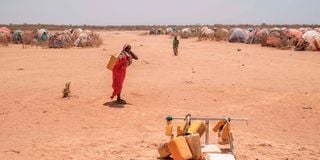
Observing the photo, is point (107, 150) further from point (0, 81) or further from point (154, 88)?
point (0, 81)

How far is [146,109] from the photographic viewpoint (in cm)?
1033

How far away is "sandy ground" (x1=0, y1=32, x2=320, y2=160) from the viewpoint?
7.38m

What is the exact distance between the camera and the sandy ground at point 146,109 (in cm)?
738

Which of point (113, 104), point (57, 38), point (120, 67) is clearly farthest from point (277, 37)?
point (113, 104)

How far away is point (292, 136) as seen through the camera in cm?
846

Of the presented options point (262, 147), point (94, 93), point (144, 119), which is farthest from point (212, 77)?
point (262, 147)

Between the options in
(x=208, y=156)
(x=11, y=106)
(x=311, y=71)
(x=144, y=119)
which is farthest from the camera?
(x=311, y=71)

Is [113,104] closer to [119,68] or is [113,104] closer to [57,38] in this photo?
[119,68]

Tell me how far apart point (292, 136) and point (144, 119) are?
3017 millimetres

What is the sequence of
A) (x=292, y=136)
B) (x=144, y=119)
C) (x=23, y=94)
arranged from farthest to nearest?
1. (x=23, y=94)
2. (x=144, y=119)
3. (x=292, y=136)

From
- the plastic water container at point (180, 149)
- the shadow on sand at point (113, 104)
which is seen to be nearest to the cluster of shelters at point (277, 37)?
the shadow on sand at point (113, 104)

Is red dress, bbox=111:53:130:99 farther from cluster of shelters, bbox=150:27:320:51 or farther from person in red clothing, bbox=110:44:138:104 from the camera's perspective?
cluster of shelters, bbox=150:27:320:51

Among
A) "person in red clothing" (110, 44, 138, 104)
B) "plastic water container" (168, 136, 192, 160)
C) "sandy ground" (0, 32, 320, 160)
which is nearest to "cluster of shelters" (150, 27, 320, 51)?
"sandy ground" (0, 32, 320, 160)

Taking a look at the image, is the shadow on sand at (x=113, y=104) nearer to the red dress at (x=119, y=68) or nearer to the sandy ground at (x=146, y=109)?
the sandy ground at (x=146, y=109)
